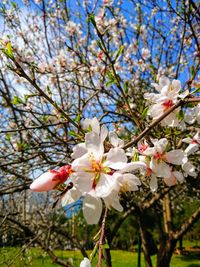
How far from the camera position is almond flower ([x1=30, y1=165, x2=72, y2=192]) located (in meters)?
0.80

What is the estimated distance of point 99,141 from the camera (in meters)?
0.92

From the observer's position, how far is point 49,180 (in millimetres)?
809

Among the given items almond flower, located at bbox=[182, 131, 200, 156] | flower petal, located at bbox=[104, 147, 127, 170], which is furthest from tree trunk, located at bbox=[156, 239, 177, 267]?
flower petal, located at bbox=[104, 147, 127, 170]

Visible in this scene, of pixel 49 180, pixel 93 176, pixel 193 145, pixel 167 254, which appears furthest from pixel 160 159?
pixel 167 254

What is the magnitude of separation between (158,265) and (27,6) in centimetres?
461

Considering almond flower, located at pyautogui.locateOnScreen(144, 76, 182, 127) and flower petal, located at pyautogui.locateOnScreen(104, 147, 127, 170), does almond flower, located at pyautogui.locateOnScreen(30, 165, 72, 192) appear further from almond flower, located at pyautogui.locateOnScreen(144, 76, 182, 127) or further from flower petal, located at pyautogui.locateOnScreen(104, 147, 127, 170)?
almond flower, located at pyautogui.locateOnScreen(144, 76, 182, 127)

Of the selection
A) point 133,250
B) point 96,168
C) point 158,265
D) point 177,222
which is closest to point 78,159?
point 96,168

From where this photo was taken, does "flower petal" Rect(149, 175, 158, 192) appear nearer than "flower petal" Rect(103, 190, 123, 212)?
No

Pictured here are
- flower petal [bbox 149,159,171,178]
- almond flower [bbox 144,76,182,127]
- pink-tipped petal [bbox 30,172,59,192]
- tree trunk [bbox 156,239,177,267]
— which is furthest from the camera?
tree trunk [bbox 156,239,177,267]

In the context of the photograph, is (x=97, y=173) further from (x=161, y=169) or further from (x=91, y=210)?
(x=161, y=169)

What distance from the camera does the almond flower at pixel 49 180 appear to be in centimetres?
80

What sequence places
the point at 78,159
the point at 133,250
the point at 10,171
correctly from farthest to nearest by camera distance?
the point at 133,250 → the point at 10,171 → the point at 78,159

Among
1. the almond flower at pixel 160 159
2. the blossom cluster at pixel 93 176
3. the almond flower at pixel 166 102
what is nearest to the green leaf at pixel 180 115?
the almond flower at pixel 166 102

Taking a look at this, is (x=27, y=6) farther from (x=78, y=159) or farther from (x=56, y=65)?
(x=78, y=159)
